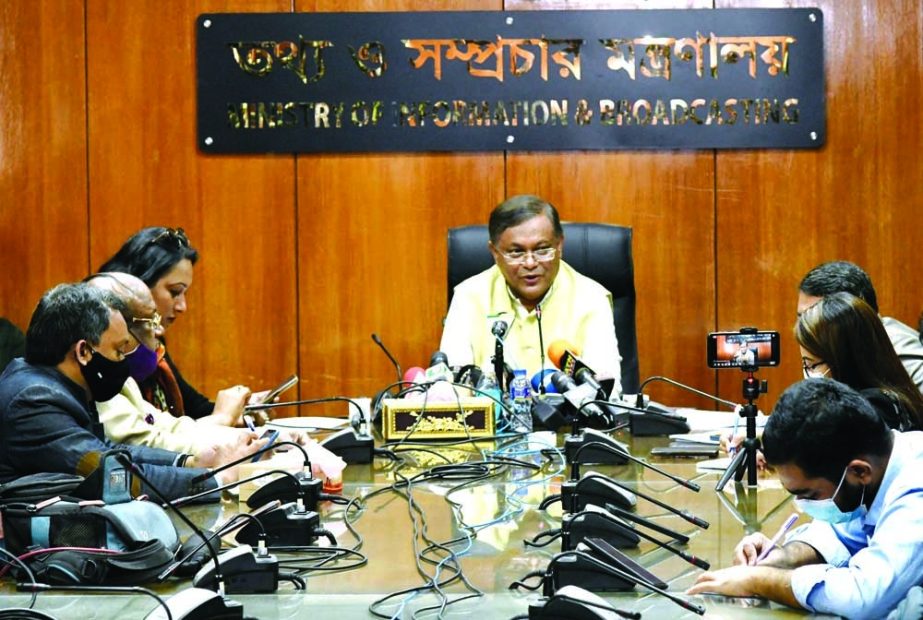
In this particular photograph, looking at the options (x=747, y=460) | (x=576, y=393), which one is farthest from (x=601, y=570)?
(x=576, y=393)

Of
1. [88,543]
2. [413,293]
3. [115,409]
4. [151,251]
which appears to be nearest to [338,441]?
[115,409]

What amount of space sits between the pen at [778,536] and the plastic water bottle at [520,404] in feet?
3.91

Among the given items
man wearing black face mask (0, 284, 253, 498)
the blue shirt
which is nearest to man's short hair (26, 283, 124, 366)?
man wearing black face mask (0, 284, 253, 498)

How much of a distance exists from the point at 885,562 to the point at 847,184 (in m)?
3.66

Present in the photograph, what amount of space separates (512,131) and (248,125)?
1.10 meters

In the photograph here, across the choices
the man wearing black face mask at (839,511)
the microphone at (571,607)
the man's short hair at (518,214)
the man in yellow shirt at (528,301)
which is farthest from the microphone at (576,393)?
the microphone at (571,607)

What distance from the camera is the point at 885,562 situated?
5.99 feet

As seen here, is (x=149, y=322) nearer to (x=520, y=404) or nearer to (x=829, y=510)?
(x=520, y=404)

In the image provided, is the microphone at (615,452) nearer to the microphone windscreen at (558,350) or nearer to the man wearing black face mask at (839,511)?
the man wearing black face mask at (839,511)

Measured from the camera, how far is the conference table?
5.87 ft

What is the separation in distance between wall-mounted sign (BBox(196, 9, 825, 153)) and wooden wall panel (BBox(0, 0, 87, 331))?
1.91ft

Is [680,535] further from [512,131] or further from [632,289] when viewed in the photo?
[512,131]

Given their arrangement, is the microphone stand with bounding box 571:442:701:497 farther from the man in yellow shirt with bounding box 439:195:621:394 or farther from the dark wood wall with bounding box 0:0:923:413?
the dark wood wall with bounding box 0:0:923:413

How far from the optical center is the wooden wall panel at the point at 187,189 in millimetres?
5270
